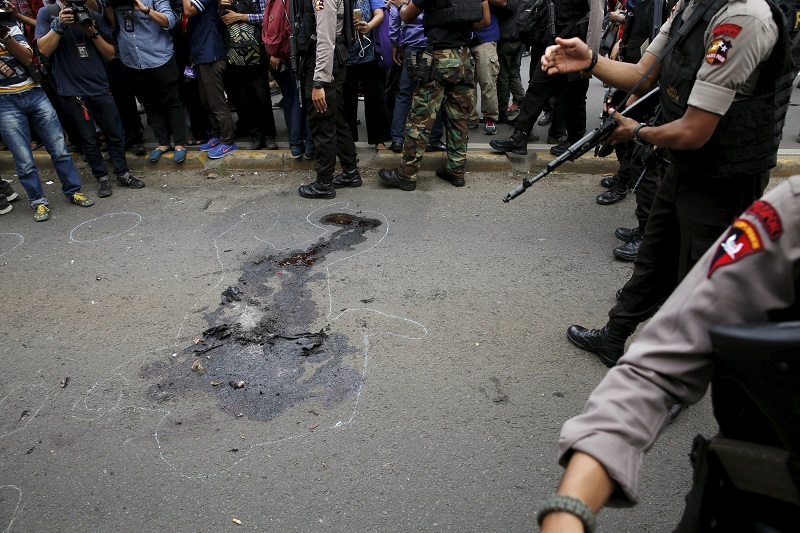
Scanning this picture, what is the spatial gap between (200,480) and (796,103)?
28.8ft

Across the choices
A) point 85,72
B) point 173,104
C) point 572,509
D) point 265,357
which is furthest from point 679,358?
point 173,104

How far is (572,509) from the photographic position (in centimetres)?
94

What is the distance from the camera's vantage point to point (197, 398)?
2811 mm

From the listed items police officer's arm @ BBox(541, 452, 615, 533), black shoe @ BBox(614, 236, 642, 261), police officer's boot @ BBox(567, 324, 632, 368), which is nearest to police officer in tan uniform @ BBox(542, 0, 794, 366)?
police officer's boot @ BBox(567, 324, 632, 368)

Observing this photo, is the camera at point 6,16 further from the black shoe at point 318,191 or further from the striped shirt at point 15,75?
the black shoe at point 318,191

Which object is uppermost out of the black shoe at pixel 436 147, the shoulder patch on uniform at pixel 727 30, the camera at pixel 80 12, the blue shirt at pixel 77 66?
the shoulder patch on uniform at pixel 727 30

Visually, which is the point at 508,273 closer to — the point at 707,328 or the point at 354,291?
the point at 354,291

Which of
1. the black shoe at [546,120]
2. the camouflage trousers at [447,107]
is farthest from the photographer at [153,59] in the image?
the black shoe at [546,120]

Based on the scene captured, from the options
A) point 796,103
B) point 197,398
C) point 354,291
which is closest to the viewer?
point 197,398

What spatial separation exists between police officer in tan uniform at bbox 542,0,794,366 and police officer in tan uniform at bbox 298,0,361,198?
2.37 meters

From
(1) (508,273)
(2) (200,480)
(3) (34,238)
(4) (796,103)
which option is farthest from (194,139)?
(4) (796,103)

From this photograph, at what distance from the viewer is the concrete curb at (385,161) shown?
5543 mm

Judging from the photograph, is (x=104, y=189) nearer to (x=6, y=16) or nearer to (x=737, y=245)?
(x=6, y=16)

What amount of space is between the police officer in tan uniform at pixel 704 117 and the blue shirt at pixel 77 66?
4349 millimetres
